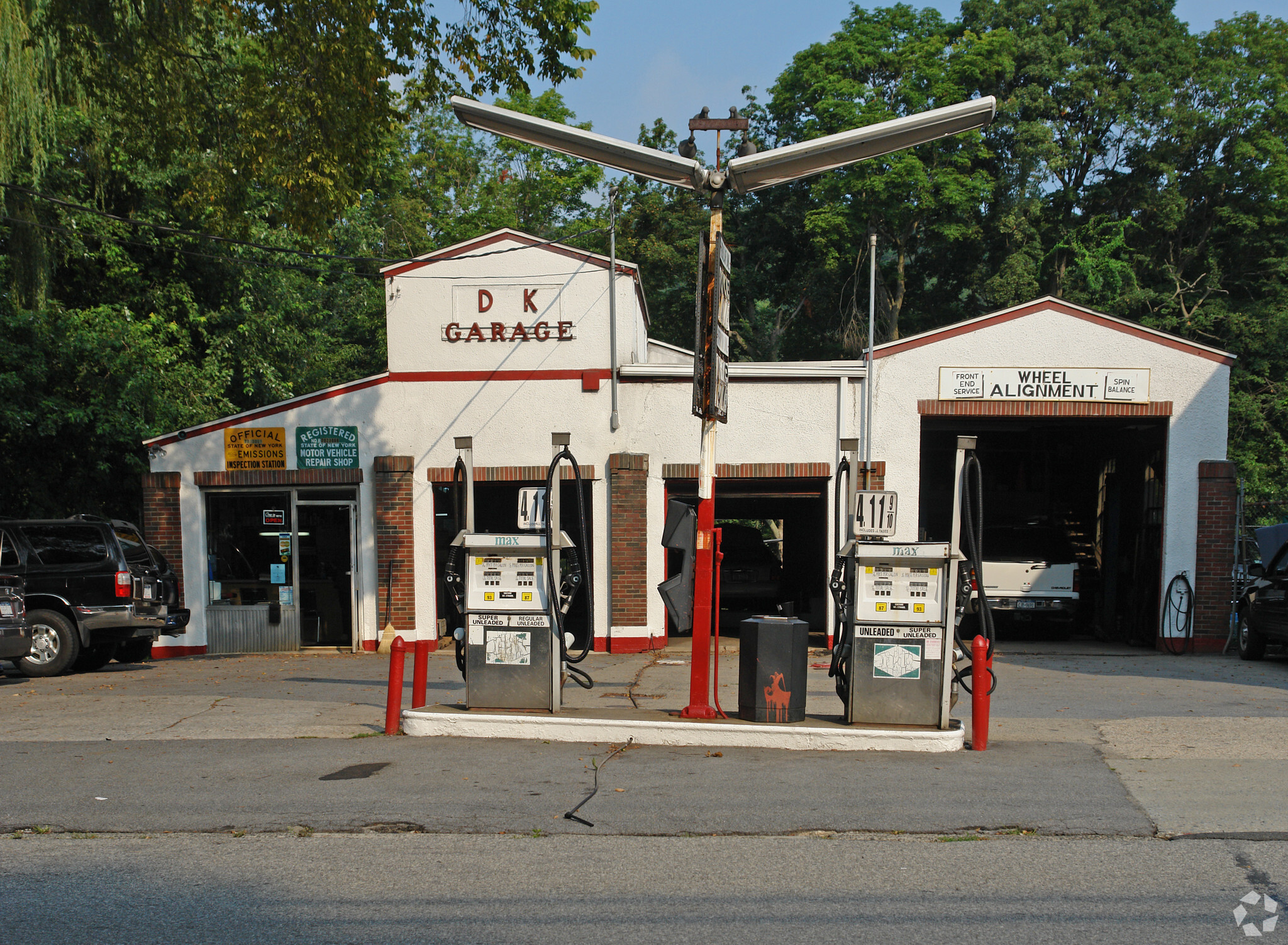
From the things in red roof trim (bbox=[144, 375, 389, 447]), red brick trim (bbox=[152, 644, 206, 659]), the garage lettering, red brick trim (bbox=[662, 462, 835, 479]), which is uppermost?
the garage lettering

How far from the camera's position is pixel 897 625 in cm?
878

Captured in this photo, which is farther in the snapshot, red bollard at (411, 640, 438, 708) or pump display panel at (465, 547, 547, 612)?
red bollard at (411, 640, 438, 708)

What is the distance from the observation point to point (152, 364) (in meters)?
17.8

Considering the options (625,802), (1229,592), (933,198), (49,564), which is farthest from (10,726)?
(933,198)

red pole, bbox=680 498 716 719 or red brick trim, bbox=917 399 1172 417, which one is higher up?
red brick trim, bbox=917 399 1172 417

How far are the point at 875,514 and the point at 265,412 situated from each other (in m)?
10.6

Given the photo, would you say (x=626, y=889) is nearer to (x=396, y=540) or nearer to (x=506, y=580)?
(x=506, y=580)

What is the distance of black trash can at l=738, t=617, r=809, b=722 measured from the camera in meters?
8.89

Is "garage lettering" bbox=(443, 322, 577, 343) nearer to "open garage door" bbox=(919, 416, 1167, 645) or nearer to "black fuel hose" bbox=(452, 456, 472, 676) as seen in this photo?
"open garage door" bbox=(919, 416, 1167, 645)

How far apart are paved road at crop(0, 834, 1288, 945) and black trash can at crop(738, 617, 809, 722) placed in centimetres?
251

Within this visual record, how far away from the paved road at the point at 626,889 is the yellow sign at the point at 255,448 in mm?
10118

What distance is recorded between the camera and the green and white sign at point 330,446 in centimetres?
1600

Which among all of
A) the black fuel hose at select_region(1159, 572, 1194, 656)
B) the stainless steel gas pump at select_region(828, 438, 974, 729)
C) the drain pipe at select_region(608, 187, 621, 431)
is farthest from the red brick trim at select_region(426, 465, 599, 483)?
the black fuel hose at select_region(1159, 572, 1194, 656)

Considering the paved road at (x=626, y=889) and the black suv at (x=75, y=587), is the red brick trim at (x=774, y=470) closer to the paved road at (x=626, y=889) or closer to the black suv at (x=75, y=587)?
the black suv at (x=75, y=587)
